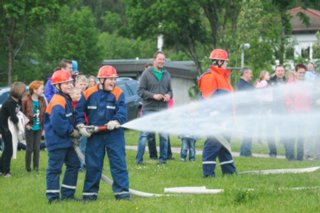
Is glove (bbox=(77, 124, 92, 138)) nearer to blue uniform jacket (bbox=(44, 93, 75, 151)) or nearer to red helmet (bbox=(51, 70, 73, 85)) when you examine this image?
blue uniform jacket (bbox=(44, 93, 75, 151))

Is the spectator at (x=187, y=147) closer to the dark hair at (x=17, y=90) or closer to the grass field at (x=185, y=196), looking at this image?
the grass field at (x=185, y=196)

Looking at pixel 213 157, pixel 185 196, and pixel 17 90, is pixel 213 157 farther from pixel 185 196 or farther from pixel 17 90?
pixel 17 90

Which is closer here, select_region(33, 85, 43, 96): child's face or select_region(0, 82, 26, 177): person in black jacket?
select_region(0, 82, 26, 177): person in black jacket

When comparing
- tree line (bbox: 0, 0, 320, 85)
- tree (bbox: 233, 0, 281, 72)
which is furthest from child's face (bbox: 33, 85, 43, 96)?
tree (bbox: 233, 0, 281, 72)

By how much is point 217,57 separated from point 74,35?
40.7 m

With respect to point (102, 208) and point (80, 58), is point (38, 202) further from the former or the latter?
point (80, 58)

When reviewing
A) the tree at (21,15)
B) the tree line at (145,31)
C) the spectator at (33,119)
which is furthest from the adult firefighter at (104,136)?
the tree at (21,15)

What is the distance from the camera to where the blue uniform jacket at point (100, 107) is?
34.1 feet

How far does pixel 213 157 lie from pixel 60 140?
2903 millimetres

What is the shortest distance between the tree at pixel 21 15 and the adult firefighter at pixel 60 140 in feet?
80.8

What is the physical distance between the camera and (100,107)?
10.4 m

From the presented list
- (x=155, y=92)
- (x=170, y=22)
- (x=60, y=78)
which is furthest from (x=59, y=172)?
(x=170, y=22)

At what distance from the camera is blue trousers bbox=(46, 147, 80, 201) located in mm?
10359

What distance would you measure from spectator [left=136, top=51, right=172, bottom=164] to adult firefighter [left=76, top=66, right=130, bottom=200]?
4517mm
